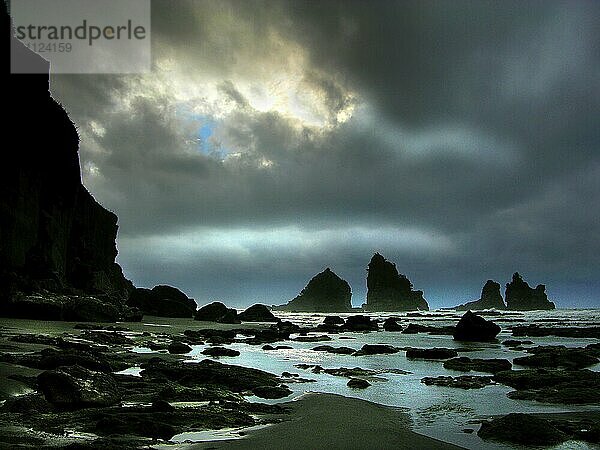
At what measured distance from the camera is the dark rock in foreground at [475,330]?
42.7 metres

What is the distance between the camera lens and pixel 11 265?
42125 mm

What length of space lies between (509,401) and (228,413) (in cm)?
917

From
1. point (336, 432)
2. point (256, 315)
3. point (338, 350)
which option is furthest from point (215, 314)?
point (336, 432)

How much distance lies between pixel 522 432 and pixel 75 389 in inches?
403

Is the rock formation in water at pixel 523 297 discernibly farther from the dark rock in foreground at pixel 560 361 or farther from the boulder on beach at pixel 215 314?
the dark rock in foreground at pixel 560 361

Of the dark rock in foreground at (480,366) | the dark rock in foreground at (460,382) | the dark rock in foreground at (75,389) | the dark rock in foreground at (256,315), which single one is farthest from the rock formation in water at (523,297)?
the dark rock in foreground at (75,389)

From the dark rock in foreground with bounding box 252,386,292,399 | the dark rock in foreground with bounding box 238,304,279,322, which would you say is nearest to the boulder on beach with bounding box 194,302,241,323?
the dark rock in foreground with bounding box 238,304,279,322

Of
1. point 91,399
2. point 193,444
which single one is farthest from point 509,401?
point 91,399

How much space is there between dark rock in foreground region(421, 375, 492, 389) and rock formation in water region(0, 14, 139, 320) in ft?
105

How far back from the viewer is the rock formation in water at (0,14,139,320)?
37.8m

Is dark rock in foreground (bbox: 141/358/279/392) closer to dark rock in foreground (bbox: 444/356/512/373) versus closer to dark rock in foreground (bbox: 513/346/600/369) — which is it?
dark rock in foreground (bbox: 444/356/512/373)

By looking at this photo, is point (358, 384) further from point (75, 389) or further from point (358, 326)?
point (358, 326)

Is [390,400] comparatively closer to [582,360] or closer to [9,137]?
[582,360]

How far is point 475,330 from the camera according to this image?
141ft
